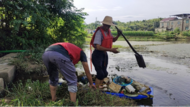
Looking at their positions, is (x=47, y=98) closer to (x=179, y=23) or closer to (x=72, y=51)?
(x=72, y=51)

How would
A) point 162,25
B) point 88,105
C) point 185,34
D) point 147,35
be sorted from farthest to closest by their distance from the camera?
point 162,25, point 147,35, point 185,34, point 88,105

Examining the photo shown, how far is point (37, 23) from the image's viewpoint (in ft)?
23.6

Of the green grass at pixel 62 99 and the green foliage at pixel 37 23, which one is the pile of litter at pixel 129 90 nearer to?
the green grass at pixel 62 99

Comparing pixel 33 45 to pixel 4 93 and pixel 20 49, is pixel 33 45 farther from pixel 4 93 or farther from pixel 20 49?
pixel 4 93

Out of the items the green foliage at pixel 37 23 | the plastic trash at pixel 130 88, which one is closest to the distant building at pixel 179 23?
the green foliage at pixel 37 23

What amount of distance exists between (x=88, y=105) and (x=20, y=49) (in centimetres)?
560

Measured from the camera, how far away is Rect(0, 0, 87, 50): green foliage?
19.3 ft

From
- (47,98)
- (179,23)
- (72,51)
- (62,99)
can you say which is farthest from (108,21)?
(179,23)

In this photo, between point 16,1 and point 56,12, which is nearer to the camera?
point 16,1

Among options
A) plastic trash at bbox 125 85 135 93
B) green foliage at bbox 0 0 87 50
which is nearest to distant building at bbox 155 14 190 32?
green foliage at bbox 0 0 87 50

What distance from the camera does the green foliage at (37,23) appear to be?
19.3 feet

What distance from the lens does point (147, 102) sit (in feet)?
11.4

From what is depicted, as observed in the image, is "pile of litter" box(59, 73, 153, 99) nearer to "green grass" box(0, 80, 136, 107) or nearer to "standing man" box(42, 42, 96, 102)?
"green grass" box(0, 80, 136, 107)

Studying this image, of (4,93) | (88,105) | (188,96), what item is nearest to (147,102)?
(188,96)
